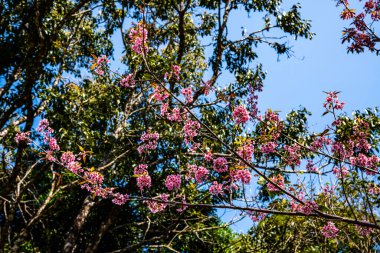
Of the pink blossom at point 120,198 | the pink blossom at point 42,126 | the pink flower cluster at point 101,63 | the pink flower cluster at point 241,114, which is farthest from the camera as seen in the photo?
the pink blossom at point 42,126

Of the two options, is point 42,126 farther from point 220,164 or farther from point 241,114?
point 241,114

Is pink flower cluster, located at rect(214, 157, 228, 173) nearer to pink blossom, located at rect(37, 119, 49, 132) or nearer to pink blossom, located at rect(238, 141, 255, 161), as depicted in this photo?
pink blossom, located at rect(238, 141, 255, 161)

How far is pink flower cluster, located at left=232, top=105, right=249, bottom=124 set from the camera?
306 cm

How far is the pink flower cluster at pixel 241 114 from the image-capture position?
306cm

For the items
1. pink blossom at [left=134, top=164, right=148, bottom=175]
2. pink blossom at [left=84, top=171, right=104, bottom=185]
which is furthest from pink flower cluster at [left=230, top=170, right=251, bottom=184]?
pink blossom at [left=84, top=171, right=104, bottom=185]

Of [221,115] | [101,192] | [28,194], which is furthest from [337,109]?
[28,194]

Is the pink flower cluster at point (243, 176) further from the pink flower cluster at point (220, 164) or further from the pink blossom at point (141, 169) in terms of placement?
the pink blossom at point (141, 169)

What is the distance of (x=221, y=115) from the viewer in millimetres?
7719

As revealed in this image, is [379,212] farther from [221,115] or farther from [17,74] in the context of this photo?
[17,74]

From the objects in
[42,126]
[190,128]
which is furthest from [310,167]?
[42,126]

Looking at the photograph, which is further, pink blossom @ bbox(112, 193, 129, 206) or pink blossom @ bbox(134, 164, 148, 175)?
pink blossom @ bbox(134, 164, 148, 175)

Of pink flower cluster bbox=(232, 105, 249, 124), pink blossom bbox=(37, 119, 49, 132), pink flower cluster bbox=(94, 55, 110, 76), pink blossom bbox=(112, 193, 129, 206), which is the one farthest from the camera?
pink blossom bbox=(37, 119, 49, 132)

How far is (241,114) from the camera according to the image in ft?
10.1

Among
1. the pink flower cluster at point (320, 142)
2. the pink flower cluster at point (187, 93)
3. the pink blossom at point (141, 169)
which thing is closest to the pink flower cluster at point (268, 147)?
the pink flower cluster at point (320, 142)
